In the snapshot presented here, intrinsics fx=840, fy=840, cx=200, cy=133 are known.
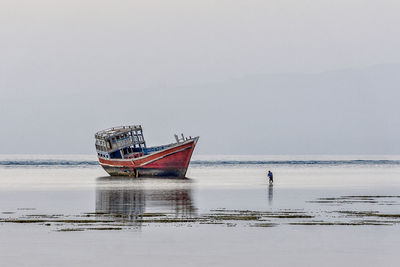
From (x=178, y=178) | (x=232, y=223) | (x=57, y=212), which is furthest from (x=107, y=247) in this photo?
(x=178, y=178)

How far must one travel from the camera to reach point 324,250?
2809 cm

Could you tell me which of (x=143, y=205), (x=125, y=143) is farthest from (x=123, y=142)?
(x=143, y=205)

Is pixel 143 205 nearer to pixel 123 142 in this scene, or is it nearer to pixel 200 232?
pixel 200 232

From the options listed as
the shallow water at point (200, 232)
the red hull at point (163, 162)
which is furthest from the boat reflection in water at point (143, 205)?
the red hull at point (163, 162)

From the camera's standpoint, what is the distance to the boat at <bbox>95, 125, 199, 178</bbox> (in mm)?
93619

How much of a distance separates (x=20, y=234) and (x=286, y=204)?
72.8ft

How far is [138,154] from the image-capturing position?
98375mm

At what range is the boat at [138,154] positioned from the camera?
93619 millimetres

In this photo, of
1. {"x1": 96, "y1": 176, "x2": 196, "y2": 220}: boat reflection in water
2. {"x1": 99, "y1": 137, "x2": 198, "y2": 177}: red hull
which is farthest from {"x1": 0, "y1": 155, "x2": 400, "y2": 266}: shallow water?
{"x1": 99, "y1": 137, "x2": 198, "y2": 177}: red hull

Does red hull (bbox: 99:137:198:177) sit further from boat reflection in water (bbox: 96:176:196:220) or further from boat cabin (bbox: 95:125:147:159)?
boat reflection in water (bbox: 96:176:196:220)

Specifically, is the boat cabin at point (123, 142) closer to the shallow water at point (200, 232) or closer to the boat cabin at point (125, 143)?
the boat cabin at point (125, 143)

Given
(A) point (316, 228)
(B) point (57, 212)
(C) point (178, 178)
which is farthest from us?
(C) point (178, 178)

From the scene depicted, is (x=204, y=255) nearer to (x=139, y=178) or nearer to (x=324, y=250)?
(x=324, y=250)

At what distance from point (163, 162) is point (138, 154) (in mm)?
4733
